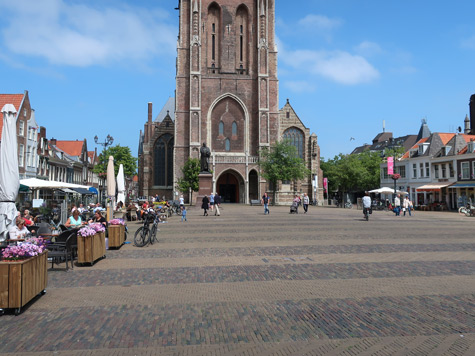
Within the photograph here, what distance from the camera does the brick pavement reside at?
4449 millimetres

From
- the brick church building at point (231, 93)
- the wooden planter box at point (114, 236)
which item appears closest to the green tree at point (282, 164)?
the brick church building at point (231, 93)

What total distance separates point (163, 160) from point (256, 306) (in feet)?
176

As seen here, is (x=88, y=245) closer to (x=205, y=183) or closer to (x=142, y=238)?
(x=142, y=238)

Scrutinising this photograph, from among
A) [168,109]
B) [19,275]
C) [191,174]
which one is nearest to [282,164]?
[191,174]

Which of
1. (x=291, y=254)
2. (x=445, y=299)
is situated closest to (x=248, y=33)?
(x=291, y=254)

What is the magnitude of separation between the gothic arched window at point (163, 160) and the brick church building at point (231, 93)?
552cm

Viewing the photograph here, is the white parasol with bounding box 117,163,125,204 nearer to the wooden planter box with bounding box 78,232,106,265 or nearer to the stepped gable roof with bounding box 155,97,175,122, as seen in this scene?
the wooden planter box with bounding box 78,232,106,265

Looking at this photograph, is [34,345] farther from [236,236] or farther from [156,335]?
[236,236]

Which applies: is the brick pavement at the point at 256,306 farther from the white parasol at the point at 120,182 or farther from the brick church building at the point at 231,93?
the brick church building at the point at 231,93

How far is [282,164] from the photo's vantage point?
47.0 meters

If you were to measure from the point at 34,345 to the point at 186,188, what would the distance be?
4410 centimetres

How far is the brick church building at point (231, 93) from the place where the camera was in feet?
166

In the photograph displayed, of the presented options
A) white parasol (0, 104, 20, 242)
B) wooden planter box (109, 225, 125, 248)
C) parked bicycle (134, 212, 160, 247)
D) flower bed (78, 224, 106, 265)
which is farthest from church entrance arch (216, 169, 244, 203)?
flower bed (78, 224, 106, 265)

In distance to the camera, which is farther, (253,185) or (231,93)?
(253,185)
